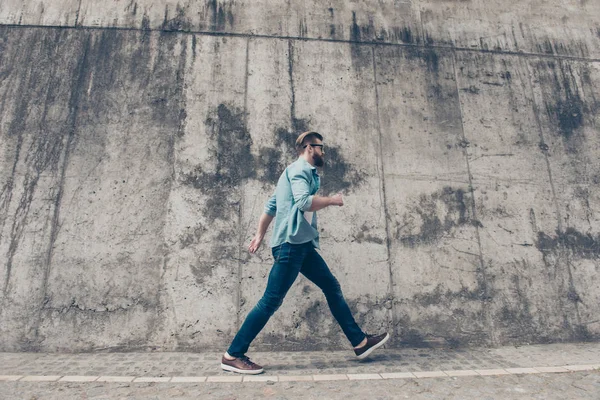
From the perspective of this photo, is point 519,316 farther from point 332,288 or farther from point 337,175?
point 337,175

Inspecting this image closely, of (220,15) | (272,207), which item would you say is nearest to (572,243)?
(272,207)

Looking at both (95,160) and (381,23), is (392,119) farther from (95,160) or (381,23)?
(95,160)

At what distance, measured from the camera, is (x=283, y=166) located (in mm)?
4383

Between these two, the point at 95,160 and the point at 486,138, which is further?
the point at 486,138

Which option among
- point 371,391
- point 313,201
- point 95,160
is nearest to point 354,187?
point 313,201

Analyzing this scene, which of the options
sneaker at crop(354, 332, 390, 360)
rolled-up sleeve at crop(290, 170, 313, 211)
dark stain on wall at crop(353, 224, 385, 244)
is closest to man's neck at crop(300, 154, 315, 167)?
rolled-up sleeve at crop(290, 170, 313, 211)

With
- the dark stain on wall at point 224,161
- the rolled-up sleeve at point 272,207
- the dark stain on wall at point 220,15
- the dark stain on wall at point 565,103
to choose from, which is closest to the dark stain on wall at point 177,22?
the dark stain on wall at point 220,15

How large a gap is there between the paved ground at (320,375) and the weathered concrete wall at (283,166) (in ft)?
0.90

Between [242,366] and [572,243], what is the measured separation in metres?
3.89

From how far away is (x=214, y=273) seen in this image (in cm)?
401

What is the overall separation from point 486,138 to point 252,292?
3.30 metres

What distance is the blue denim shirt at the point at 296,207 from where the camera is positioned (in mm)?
3174

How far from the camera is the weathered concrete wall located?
395 cm

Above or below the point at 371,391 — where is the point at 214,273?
above
